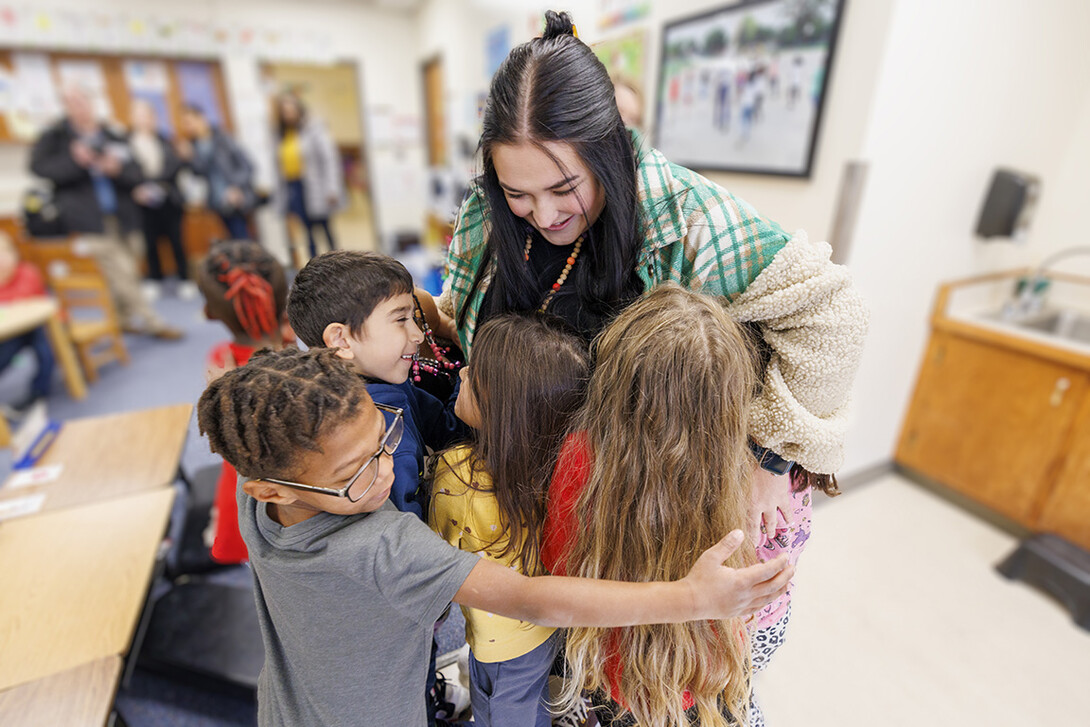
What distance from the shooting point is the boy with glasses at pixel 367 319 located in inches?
34.5

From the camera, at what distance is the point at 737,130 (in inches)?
84.7

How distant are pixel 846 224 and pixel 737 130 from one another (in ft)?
2.00

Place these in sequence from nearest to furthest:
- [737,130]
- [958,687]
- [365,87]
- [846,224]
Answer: [958,687] → [846,224] → [737,130] → [365,87]

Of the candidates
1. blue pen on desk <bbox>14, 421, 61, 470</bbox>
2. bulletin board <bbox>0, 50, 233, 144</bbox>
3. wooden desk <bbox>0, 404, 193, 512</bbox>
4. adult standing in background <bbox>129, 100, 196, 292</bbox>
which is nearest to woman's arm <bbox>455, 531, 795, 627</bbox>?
wooden desk <bbox>0, 404, 193, 512</bbox>

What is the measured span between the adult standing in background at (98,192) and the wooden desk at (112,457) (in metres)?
2.75

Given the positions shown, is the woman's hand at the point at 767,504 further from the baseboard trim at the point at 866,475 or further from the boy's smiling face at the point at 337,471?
the baseboard trim at the point at 866,475

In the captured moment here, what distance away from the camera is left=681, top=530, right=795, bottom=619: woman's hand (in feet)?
2.14

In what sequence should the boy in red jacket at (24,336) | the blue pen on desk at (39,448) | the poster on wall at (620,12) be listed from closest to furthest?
the blue pen on desk at (39,448) < the poster on wall at (620,12) < the boy in red jacket at (24,336)

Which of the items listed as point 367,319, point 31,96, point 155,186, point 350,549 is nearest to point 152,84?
point 31,96

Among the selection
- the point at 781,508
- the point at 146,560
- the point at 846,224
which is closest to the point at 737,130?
the point at 846,224

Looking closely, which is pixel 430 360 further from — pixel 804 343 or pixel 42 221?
pixel 42 221

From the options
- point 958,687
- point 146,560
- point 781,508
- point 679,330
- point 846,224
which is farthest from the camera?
point 846,224

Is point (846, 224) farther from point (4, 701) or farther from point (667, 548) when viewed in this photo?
point (4, 701)

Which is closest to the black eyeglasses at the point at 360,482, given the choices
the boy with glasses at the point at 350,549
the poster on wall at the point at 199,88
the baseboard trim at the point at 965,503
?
the boy with glasses at the point at 350,549
